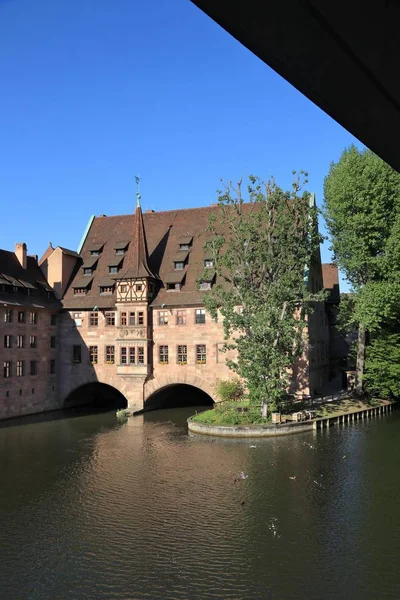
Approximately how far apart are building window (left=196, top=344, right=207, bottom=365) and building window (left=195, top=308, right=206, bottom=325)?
5.93 ft

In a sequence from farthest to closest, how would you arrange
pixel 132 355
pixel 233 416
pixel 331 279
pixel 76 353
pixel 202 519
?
pixel 331 279 → pixel 76 353 → pixel 132 355 → pixel 233 416 → pixel 202 519

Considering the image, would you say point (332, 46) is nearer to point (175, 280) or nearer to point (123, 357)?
point (175, 280)

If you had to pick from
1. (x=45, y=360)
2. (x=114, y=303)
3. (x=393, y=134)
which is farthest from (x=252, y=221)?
(x=393, y=134)

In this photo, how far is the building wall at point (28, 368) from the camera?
129 feet

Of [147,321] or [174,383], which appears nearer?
[174,383]

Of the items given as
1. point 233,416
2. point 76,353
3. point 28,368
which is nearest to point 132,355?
point 76,353

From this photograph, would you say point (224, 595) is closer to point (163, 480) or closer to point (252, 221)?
point (163, 480)

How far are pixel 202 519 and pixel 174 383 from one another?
23.3m

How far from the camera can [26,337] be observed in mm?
41531

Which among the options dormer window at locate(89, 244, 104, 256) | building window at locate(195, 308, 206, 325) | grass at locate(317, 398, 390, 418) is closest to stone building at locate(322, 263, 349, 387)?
grass at locate(317, 398, 390, 418)

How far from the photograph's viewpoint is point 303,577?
1376cm

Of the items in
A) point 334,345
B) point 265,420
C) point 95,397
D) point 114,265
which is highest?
point 114,265

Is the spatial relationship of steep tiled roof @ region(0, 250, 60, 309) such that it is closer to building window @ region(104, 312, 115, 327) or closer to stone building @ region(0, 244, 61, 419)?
stone building @ region(0, 244, 61, 419)

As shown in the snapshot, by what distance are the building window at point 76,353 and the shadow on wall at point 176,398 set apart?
7.19 m
